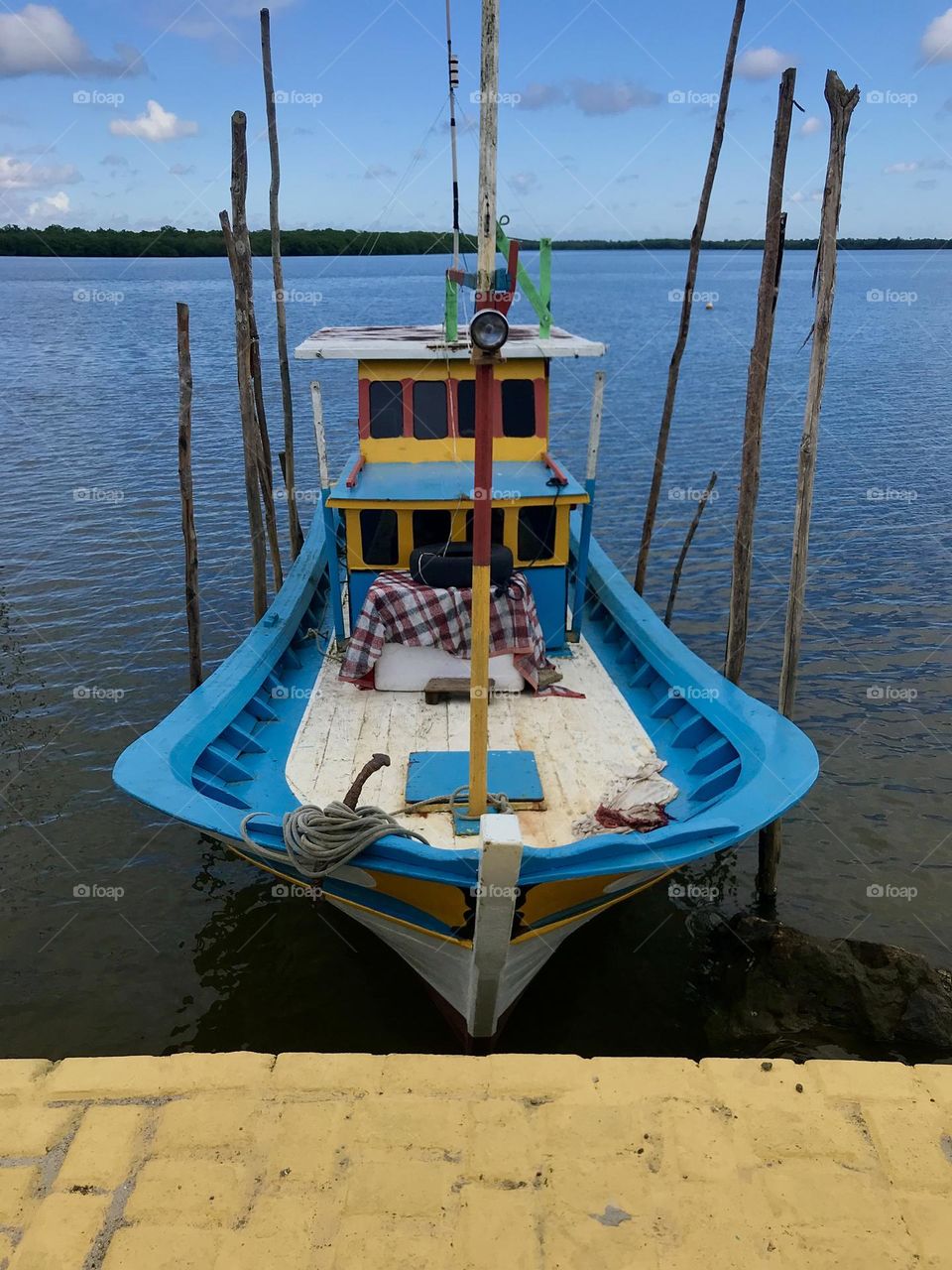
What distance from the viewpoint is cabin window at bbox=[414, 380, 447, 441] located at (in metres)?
9.62

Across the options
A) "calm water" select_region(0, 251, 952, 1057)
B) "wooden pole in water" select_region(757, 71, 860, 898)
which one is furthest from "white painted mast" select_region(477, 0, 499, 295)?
"calm water" select_region(0, 251, 952, 1057)

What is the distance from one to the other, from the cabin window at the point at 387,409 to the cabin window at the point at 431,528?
4.16ft

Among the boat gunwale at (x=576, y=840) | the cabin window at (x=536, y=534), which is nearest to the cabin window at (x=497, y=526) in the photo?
the cabin window at (x=536, y=534)

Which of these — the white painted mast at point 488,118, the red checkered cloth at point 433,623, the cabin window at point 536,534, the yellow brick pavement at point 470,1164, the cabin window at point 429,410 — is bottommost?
the red checkered cloth at point 433,623

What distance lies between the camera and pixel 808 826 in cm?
1045

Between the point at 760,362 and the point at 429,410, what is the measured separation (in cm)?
344

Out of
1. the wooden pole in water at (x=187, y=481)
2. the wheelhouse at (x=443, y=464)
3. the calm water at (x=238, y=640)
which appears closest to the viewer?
the calm water at (x=238, y=640)

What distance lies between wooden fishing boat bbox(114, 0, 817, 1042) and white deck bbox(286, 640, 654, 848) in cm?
3

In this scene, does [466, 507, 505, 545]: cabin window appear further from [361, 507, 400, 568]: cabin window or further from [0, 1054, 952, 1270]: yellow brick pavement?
[0, 1054, 952, 1270]: yellow brick pavement

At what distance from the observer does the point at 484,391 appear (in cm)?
530

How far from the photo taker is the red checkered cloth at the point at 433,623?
8516mm

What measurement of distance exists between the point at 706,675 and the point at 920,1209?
5.80 m

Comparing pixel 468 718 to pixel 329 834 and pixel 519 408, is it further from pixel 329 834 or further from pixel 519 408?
pixel 519 408

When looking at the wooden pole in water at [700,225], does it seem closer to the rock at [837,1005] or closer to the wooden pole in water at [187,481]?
the wooden pole in water at [187,481]
